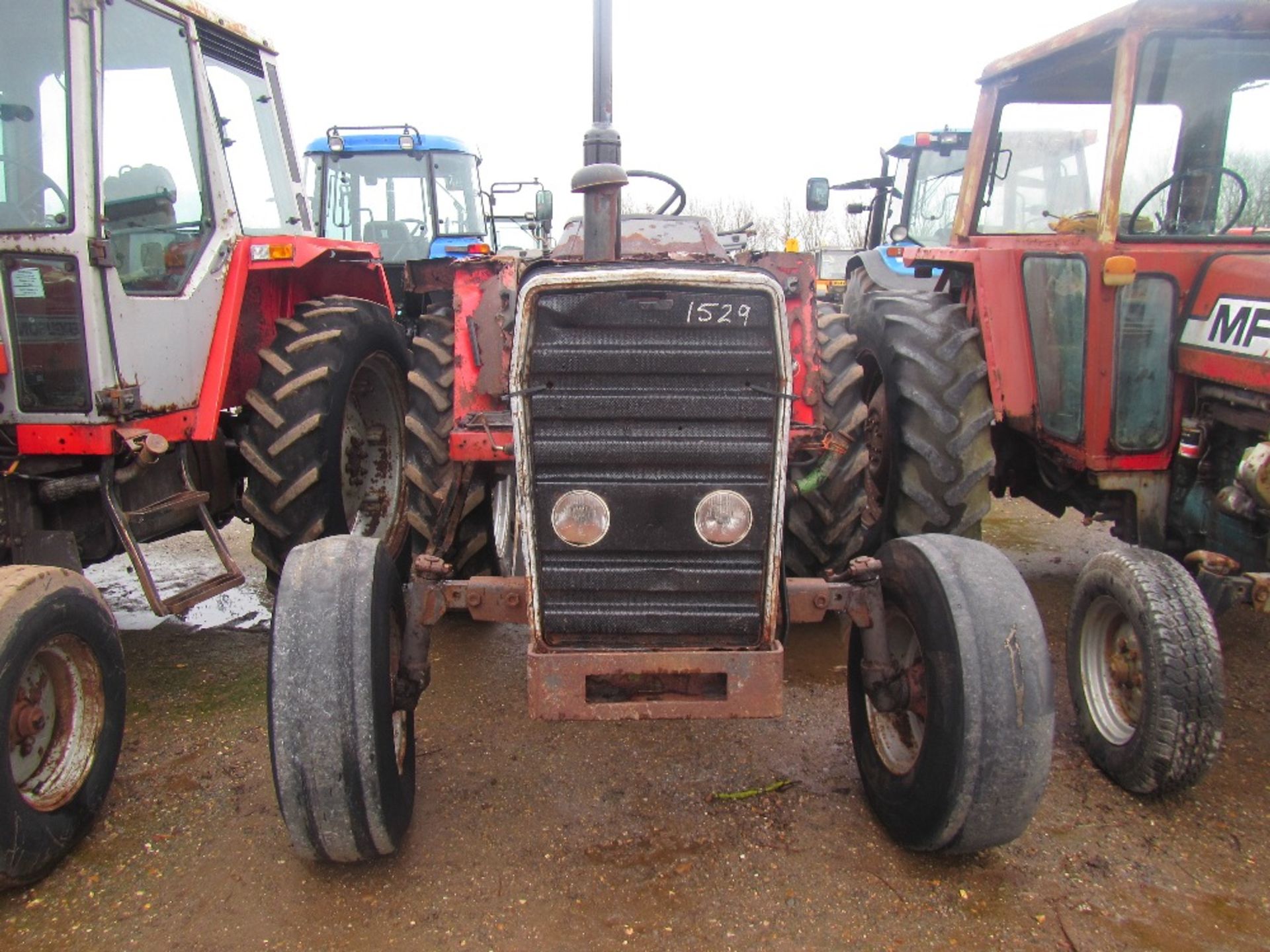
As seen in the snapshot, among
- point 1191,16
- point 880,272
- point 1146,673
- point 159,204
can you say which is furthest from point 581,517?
point 880,272

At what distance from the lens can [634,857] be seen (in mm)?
2645

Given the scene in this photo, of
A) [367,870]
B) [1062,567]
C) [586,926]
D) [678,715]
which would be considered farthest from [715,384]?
[1062,567]

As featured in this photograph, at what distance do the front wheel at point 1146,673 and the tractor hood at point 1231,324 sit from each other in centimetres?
70

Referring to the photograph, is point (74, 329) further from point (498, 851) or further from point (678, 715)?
point (678, 715)

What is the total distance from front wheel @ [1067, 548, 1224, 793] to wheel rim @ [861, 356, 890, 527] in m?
1.33

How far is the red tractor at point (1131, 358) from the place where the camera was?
2.95 meters

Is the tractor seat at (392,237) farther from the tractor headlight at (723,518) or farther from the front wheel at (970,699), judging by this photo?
the front wheel at (970,699)

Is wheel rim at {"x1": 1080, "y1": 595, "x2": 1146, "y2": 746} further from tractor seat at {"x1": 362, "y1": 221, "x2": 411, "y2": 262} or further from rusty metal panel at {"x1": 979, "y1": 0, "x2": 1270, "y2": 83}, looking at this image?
tractor seat at {"x1": 362, "y1": 221, "x2": 411, "y2": 262}

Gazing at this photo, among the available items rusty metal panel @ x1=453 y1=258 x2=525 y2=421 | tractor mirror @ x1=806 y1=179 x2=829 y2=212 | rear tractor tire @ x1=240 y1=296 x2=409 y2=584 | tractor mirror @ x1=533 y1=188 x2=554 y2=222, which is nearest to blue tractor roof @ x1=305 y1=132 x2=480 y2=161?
tractor mirror @ x1=533 y1=188 x2=554 y2=222

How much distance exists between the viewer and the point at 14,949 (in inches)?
90.4

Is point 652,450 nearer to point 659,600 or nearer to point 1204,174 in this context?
point 659,600

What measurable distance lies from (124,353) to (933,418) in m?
3.03

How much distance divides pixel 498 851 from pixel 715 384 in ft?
4.80

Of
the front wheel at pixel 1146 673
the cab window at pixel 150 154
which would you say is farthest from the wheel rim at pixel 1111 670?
the cab window at pixel 150 154
